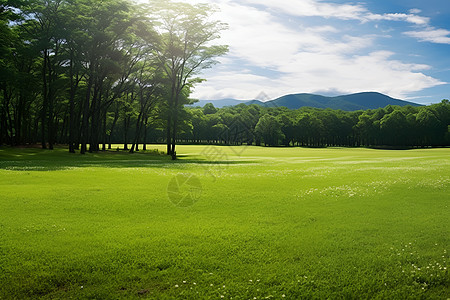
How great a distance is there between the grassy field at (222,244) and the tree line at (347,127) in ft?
309

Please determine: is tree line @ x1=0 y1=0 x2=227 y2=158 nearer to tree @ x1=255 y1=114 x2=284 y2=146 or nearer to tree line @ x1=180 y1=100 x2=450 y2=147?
tree line @ x1=180 y1=100 x2=450 y2=147

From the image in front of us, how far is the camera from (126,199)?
18.5 metres

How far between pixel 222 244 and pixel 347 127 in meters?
181

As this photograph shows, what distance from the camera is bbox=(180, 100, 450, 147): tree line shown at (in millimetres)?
140875

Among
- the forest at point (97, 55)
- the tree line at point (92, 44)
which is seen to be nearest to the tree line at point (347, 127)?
the forest at point (97, 55)

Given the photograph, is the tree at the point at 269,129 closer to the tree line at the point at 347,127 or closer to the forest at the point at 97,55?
the tree line at the point at 347,127

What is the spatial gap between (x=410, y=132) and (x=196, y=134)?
110547mm

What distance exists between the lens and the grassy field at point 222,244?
8.60m

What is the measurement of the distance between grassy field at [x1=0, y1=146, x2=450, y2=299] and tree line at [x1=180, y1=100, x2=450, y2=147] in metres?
94.3

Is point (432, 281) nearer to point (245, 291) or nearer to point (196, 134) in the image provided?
point (245, 291)

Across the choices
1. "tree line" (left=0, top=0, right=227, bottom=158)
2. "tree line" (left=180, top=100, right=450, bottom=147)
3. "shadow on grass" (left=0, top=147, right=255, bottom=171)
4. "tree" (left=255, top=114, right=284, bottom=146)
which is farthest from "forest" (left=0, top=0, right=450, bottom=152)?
"tree" (left=255, top=114, right=284, bottom=146)

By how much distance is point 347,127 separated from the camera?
177m

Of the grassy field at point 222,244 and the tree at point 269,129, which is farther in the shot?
the tree at point 269,129

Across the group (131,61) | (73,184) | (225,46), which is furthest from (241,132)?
(73,184)
